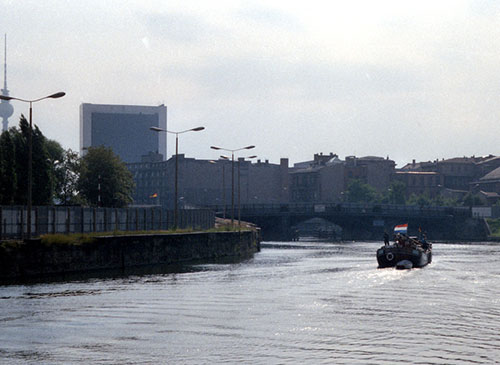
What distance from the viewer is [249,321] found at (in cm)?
3469

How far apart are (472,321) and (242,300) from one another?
11.8 m

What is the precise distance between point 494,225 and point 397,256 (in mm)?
114703

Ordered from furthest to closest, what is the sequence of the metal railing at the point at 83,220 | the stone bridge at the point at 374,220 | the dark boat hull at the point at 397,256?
the stone bridge at the point at 374,220
the dark boat hull at the point at 397,256
the metal railing at the point at 83,220

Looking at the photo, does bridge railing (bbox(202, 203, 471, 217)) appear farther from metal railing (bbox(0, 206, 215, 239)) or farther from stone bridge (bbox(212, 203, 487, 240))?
metal railing (bbox(0, 206, 215, 239))

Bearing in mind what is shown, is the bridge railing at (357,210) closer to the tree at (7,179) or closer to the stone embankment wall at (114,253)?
the stone embankment wall at (114,253)

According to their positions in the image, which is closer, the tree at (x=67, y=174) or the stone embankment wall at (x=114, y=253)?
the stone embankment wall at (x=114, y=253)

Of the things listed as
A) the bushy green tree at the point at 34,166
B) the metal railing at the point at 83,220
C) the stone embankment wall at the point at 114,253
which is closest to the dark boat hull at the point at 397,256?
the stone embankment wall at the point at 114,253

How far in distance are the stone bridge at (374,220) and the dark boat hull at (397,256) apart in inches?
3876

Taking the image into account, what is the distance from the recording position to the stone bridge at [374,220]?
177375 millimetres

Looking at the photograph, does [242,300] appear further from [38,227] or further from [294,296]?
[38,227]

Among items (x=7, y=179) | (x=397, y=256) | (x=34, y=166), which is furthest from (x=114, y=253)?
(x=34, y=166)

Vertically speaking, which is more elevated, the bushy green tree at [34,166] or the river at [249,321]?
the bushy green tree at [34,166]

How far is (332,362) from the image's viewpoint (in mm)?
25656

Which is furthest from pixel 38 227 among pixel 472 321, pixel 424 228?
pixel 424 228
